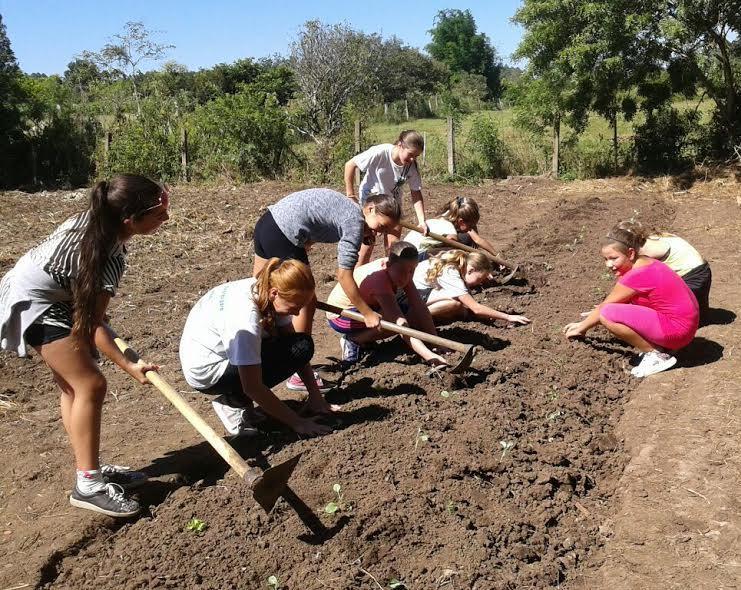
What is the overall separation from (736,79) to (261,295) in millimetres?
13515

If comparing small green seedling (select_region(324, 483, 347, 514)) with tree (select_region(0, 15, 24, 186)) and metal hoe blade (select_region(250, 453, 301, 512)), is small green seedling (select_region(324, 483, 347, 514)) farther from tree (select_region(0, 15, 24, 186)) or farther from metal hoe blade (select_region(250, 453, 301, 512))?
tree (select_region(0, 15, 24, 186))

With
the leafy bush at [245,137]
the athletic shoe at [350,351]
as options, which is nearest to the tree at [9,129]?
the leafy bush at [245,137]

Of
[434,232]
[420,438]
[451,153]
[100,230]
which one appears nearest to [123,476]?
[100,230]

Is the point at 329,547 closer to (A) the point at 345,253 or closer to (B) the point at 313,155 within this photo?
(A) the point at 345,253

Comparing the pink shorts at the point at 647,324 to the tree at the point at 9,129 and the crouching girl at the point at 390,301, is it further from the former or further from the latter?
the tree at the point at 9,129

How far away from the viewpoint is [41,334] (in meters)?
3.02

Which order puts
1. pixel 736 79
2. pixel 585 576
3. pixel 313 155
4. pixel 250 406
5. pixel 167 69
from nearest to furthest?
pixel 585 576
pixel 250 406
pixel 736 79
pixel 313 155
pixel 167 69

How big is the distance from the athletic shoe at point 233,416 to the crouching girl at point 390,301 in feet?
3.77

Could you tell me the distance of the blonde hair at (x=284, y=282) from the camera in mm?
3346

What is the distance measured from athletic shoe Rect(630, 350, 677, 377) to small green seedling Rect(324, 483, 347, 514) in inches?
100

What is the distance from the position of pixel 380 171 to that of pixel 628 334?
8.26 feet

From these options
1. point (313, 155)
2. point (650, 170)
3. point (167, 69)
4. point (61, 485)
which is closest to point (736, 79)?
point (650, 170)

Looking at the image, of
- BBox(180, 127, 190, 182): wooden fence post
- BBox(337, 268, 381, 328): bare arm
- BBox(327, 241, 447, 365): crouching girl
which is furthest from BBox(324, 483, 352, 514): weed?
BBox(180, 127, 190, 182): wooden fence post

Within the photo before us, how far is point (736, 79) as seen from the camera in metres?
13.6
